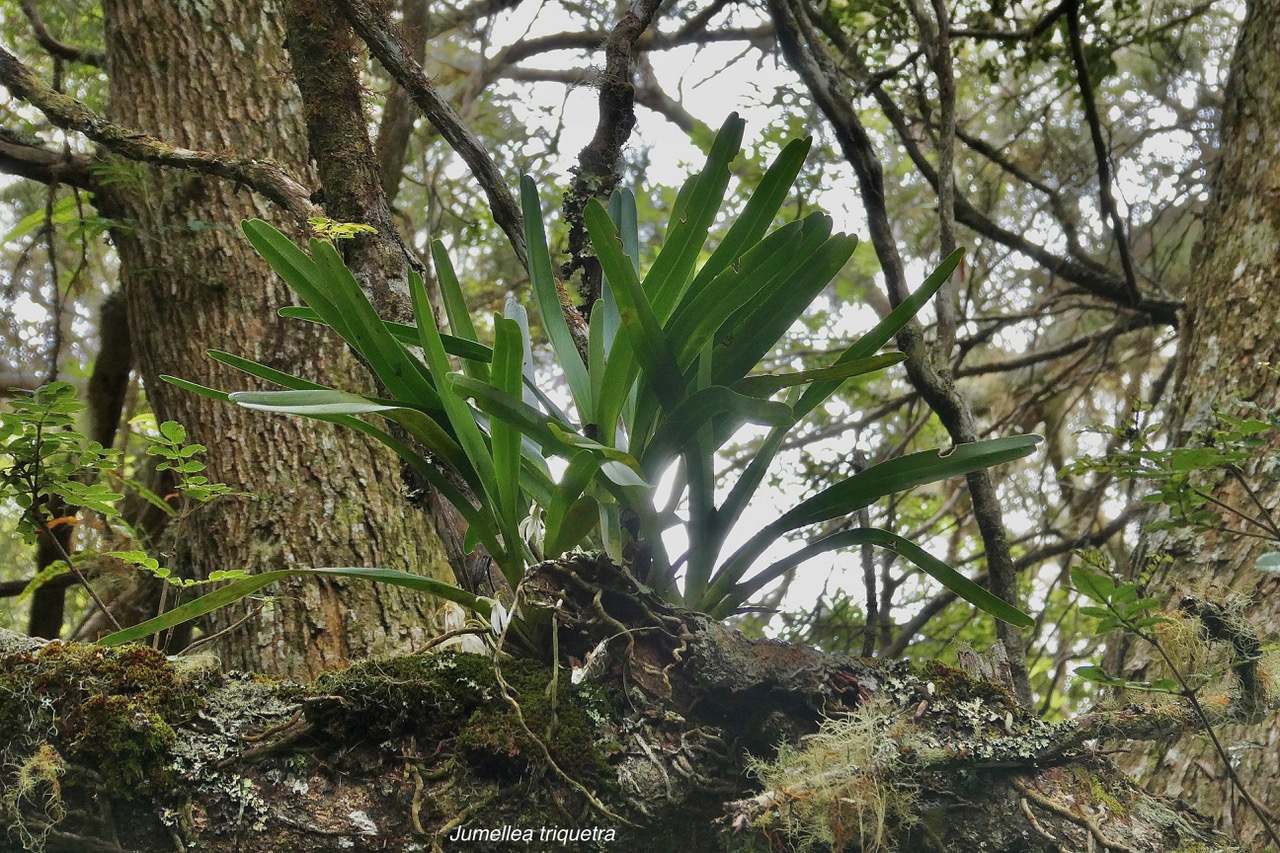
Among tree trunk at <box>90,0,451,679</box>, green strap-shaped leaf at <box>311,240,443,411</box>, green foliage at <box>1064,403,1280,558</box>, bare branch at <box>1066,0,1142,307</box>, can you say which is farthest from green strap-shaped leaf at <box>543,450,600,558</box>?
bare branch at <box>1066,0,1142,307</box>

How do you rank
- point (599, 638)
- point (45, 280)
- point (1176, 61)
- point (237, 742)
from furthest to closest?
1. point (45, 280)
2. point (1176, 61)
3. point (599, 638)
4. point (237, 742)

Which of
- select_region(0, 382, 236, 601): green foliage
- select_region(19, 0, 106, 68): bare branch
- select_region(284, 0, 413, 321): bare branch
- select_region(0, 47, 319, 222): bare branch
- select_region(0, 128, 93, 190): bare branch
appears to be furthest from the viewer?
select_region(19, 0, 106, 68): bare branch

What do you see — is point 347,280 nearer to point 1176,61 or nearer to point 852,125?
point 852,125

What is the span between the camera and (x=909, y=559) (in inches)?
43.6

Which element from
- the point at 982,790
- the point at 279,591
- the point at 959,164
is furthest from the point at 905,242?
the point at 982,790

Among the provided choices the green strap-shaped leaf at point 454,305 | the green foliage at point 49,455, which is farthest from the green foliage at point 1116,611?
the green foliage at point 49,455

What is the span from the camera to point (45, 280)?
3.90 metres

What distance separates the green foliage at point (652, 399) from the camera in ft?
3.16

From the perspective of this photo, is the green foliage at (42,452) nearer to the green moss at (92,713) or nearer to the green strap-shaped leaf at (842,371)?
the green moss at (92,713)

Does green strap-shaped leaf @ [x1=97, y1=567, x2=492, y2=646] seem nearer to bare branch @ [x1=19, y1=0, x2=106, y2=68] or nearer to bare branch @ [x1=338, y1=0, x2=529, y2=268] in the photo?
bare branch @ [x1=338, y1=0, x2=529, y2=268]

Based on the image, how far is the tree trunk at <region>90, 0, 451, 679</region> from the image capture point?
1771 mm

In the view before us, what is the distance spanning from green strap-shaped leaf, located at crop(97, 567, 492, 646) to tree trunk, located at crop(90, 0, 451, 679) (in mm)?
750

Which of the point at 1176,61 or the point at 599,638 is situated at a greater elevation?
the point at 1176,61

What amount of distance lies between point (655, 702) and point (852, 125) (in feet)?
4.14
